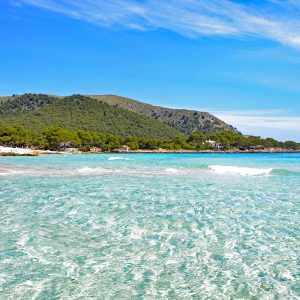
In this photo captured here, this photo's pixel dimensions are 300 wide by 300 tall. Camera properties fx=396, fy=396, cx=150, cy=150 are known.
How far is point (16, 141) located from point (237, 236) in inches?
4940

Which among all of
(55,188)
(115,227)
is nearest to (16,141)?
(55,188)

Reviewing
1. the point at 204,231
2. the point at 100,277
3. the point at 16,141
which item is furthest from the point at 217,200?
the point at 16,141

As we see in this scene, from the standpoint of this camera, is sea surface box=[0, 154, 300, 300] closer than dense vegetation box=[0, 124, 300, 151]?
Yes

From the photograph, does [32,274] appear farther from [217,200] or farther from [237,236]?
[217,200]

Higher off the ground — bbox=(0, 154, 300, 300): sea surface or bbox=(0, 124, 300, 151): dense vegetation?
bbox=(0, 124, 300, 151): dense vegetation

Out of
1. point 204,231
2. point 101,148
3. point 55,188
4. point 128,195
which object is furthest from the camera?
point 101,148

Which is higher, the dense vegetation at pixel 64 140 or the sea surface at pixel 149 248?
the dense vegetation at pixel 64 140

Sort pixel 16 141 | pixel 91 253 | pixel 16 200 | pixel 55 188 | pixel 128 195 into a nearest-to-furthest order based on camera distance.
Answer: pixel 91 253 → pixel 16 200 → pixel 128 195 → pixel 55 188 → pixel 16 141

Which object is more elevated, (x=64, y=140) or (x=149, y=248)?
(x=64, y=140)

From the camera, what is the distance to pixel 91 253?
9359 mm

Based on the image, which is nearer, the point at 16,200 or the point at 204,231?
the point at 204,231

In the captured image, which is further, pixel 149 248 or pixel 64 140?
pixel 64 140

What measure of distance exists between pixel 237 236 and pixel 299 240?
1633mm

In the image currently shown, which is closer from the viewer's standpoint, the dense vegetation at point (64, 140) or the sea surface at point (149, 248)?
the sea surface at point (149, 248)
